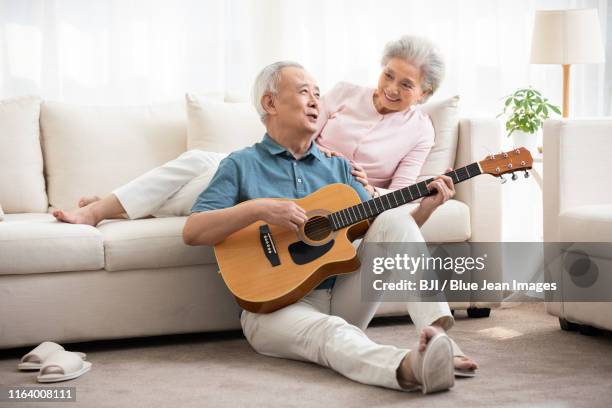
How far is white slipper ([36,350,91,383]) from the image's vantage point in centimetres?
231

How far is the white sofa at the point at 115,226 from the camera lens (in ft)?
8.61

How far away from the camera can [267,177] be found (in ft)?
8.47

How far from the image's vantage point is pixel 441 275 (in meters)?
3.25

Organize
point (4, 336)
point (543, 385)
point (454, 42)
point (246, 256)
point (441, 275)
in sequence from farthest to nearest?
point (454, 42), point (441, 275), point (4, 336), point (246, 256), point (543, 385)

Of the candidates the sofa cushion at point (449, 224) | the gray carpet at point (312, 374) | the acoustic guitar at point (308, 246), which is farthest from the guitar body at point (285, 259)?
the sofa cushion at point (449, 224)

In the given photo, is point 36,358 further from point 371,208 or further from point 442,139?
point 442,139

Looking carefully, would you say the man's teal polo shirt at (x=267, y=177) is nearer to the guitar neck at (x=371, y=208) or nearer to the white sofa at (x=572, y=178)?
the guitar neck at (x=371, y=208)

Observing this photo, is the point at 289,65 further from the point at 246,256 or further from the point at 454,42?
the point at 454,42

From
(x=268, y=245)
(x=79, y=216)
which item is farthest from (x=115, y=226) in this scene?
(x=268, y=245)

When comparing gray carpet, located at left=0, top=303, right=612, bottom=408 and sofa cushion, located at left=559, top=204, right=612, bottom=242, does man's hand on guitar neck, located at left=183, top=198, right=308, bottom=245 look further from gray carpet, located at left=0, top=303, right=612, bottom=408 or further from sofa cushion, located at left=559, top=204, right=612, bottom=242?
sofa cushion, located at left=559, top=204, right=612, bottom=242

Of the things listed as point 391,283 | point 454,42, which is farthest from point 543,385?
point 454,42

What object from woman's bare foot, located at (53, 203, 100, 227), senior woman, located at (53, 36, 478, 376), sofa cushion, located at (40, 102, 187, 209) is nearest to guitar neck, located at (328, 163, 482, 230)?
senior woman, located at (53, 36, 478, 376)

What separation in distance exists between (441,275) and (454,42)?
5.38ft

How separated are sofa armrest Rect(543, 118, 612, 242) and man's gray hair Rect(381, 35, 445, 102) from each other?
1.37 feet
